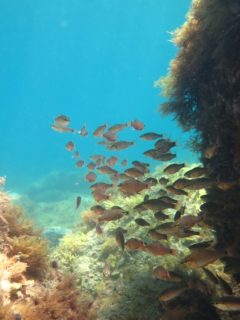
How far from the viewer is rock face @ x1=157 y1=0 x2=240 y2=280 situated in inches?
238

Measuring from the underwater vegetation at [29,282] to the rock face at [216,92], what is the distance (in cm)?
268

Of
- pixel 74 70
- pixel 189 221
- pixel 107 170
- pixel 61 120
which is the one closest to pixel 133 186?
pixel 189 221

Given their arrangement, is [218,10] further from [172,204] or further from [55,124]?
[55,124]

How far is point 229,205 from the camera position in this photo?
235 inches

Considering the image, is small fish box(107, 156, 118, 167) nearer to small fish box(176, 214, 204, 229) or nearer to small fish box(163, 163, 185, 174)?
small fish box(163, 163, 185, 174)

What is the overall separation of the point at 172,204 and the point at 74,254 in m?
5.35

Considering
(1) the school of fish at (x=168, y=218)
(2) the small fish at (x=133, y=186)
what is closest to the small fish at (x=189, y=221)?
(1) the school of fish at (x=168, y=218)

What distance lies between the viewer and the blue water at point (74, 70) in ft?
250

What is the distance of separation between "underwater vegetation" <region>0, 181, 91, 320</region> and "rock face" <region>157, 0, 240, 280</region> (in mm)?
2682

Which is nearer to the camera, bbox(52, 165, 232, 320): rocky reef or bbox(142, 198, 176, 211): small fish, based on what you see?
bbox(52, 165, 232, 320): rocky reef

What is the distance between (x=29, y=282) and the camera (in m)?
6.15

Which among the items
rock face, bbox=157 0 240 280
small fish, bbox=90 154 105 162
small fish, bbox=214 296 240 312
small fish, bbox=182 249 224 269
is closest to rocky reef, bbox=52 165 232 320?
rock face, bbox=157 0 240 280

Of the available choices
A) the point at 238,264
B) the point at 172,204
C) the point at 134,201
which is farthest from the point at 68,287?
the point at 134,201

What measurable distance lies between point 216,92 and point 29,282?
496 cm
